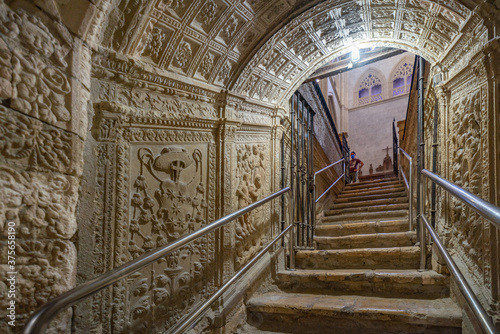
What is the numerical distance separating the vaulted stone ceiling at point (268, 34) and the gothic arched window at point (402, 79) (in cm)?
1256

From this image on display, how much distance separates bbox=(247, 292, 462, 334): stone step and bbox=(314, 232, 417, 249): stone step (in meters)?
0.86

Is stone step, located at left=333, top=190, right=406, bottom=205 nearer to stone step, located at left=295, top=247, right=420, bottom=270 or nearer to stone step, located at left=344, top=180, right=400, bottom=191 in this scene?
stone step, located at left=344, top=180, right=400, bottom=191

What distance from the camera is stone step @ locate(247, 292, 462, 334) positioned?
1767mm

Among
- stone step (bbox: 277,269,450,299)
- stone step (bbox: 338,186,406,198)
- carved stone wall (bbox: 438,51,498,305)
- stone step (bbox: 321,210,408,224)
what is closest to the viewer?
carved stone wall (bbox: 438,51,498,305)

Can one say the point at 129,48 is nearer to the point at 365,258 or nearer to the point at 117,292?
the point at 117,292

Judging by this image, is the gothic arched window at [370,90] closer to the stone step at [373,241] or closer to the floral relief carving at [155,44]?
the stone step at [373,241]

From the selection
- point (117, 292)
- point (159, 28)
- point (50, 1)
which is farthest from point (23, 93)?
point (117, 292)

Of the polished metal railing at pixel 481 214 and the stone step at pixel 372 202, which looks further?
the stone step at pixel 372 202

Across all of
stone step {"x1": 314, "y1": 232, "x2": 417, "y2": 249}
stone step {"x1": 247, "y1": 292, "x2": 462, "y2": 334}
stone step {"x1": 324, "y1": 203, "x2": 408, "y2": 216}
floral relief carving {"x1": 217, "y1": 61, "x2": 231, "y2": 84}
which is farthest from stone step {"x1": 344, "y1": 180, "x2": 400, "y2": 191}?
floral relief carving {"x1": 217, "y1": 61, "x2": 231, "y2": 84}

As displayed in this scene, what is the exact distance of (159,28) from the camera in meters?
1.85

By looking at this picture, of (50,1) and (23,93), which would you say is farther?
(50,1)

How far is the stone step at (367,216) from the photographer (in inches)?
159

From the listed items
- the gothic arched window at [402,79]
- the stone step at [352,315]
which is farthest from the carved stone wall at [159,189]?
the gothic arched window at [402,79]

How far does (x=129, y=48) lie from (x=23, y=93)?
2.15 feet
